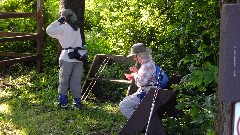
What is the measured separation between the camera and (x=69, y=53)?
7.73 metres

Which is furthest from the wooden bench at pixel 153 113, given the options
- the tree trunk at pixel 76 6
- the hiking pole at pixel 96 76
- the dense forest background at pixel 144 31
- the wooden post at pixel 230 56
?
the tree trunk at pixel 76 6

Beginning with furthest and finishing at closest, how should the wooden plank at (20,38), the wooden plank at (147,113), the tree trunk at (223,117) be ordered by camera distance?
the wooden plank at (20,38) → the wooden plank at (147,113) → the tree trunk at (223,117)

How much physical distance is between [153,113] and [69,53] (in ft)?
7.87

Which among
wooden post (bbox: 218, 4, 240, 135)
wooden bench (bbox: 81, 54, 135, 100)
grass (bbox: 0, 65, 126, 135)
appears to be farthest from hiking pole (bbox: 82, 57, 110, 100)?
wooden post (bbox: 218, 4, 240, 135)

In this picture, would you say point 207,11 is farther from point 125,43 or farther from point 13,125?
point 125,43

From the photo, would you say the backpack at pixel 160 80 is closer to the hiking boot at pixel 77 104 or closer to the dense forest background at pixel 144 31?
the dense forest background at pixel 144 31

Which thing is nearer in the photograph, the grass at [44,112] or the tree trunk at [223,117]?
the tree trunk at [223,117]

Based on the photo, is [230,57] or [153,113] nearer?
[230,57]

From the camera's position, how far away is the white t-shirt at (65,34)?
25.2 feet

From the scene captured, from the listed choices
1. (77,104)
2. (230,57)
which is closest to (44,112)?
(77,104)

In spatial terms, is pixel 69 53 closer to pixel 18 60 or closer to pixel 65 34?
pixel 65 34

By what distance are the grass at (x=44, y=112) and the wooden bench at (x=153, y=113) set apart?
2.34ft

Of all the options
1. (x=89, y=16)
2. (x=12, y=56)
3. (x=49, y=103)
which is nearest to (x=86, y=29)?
(x=89, y=16)

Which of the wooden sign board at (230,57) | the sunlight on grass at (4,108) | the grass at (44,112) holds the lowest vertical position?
the sunlight on grass at (4,108)
